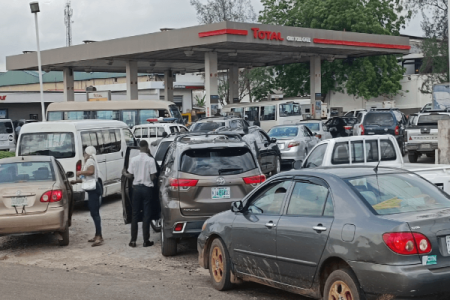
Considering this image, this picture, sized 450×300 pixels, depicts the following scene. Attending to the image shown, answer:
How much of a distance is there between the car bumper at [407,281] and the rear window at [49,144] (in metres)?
11.5

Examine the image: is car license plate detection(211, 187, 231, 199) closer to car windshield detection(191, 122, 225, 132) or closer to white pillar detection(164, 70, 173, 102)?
car windshield detection(191, 122, 225, 132)

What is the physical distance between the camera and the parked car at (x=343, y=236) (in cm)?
601

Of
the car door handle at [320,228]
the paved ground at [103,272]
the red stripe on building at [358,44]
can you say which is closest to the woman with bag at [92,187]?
the paved ground at [103,272]

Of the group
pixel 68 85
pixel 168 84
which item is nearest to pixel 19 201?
pixel 68 85

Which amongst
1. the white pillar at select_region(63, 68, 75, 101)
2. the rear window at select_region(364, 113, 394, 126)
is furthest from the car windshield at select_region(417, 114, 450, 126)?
the white pillar at select_region(63, 68, 75, 101)

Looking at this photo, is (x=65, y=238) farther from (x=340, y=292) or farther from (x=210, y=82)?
(x=210, y=82)

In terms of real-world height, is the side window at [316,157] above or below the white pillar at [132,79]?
below

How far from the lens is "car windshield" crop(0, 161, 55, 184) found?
12352mm

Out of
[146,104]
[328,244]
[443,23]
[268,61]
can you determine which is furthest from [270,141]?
[443,23]

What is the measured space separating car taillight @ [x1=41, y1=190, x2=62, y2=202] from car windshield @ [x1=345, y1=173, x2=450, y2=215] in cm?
661

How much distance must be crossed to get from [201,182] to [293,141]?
12600mm

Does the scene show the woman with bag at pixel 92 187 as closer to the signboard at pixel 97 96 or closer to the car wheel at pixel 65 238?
the car wheel at pixel 65 238

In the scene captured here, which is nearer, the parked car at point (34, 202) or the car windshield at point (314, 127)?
the parked car at point (34, 202)

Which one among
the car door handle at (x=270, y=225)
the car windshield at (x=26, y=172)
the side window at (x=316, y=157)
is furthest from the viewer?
→ the side window at (x=316, y=157)
